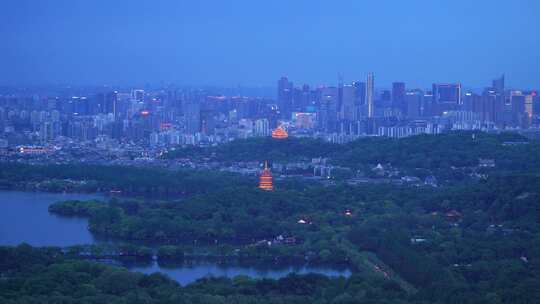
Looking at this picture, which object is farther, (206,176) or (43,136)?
(43,136)

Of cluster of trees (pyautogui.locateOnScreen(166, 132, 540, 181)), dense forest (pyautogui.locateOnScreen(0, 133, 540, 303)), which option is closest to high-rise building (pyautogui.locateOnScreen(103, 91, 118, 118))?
cluster of trees (pyautogui.locateOnScreen(166, 132, 540, 181))

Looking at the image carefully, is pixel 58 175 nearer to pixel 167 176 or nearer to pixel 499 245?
pixel 167 176

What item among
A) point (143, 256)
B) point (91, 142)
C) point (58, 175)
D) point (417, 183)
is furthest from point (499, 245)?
point (91, 142)

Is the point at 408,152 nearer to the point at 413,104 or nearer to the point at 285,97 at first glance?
the point at 413,104

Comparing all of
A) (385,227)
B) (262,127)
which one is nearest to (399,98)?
(262,127)

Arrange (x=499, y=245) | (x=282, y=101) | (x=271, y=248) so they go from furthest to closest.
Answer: (x=282, y=101)
(x=271, y=248)
(x=499, y=245)

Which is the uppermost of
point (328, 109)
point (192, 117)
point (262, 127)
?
point (328, 109)
